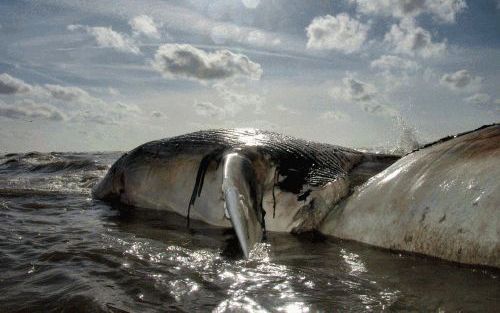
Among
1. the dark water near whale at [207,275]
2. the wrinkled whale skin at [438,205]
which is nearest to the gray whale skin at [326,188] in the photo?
the wrinkled whale skin at [438,205]

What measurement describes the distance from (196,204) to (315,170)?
3.32 feet

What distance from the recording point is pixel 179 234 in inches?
128

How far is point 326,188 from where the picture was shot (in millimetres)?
3404

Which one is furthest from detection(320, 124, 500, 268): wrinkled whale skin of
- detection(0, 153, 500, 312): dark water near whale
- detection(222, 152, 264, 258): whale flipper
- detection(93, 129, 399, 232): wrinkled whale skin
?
detection(222, 152, 264, 258): whale flipper

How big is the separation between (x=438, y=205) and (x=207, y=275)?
4.57ft

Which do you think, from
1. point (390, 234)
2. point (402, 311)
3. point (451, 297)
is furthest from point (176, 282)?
point (390, 234)

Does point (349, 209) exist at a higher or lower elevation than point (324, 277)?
higher

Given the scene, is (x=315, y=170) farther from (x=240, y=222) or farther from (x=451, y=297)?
(x=451, y=297)

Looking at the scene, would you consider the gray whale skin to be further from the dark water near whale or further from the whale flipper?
the dark water near whale

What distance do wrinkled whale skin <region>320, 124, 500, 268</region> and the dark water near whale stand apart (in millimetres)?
111

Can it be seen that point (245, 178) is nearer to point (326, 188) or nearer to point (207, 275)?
point (326, 188)

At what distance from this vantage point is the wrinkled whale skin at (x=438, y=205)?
2373mm

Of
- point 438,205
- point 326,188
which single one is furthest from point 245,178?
point 438,205

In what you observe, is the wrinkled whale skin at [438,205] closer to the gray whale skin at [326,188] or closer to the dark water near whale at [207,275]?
the gray whale skin at [326,188]
